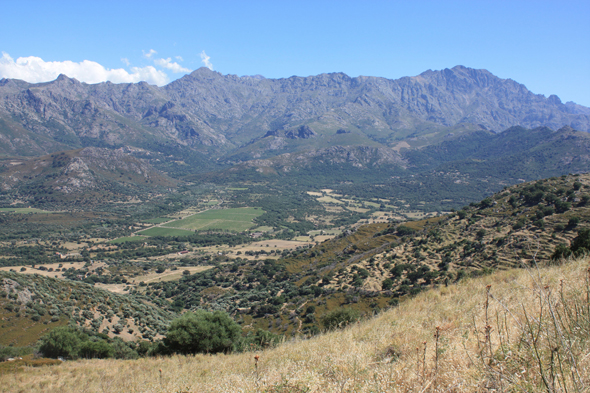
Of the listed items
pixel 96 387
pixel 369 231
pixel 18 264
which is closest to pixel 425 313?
pixel 96 387

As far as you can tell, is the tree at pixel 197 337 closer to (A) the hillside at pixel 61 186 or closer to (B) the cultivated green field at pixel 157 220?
(B) the cultivated green field at pixel 157 220

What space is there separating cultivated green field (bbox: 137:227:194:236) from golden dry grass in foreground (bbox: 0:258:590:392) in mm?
121950

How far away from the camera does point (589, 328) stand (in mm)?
4289

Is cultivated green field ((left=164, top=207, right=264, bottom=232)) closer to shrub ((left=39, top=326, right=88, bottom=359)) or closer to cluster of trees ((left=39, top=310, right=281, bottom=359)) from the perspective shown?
shrub ((left=39, top=326, right=88, bottom=359))

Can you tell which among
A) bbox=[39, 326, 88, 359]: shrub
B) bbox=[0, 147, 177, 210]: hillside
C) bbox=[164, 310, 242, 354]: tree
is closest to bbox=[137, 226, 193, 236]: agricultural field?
bbox=[0, 147, 177, 210]: hillside

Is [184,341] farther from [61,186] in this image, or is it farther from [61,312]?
[61,186]

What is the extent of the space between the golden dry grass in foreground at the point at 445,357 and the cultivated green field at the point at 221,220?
129 meters

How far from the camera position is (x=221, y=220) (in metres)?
152

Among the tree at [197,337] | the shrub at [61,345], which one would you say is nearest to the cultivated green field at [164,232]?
the shrub at [61,345]

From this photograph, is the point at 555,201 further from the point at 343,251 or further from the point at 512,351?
the point at 512,351

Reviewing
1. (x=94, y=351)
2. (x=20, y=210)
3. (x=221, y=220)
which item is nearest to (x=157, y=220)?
(x=221, y=220)

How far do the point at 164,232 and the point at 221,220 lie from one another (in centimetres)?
2941

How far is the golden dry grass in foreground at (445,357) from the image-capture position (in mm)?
3986

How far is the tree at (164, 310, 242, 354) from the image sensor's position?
20.4 metres
